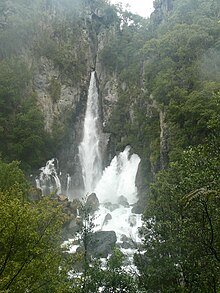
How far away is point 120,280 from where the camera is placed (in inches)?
532

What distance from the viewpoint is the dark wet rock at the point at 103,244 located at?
24.4m

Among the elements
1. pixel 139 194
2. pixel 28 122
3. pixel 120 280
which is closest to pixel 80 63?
pixel 28 122

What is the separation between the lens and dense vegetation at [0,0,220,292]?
9.73 metres

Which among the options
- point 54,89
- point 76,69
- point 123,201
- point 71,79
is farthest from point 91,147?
point 123,201

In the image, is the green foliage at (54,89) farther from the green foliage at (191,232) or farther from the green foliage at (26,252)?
the green foliage at (26,252)

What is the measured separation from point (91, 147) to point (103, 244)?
23.7 metres

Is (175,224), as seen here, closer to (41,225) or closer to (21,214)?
(41,225)

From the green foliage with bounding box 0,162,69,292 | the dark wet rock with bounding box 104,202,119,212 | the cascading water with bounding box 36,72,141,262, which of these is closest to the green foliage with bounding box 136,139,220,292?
the green foliage with bounding box 0,162,69,292

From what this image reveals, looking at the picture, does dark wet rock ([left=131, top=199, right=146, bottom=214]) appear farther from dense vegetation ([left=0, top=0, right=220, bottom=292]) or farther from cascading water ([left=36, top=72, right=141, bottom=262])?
dense vegetation ([left=0, top=0, right=220, bottom=292])

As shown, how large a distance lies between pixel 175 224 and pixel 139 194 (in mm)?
25623

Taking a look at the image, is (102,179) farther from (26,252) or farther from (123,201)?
(26,252)

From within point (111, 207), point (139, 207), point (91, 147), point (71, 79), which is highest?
point (71, 79)

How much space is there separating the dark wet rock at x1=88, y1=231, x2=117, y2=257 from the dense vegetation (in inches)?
219

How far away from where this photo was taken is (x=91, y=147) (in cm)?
4859
